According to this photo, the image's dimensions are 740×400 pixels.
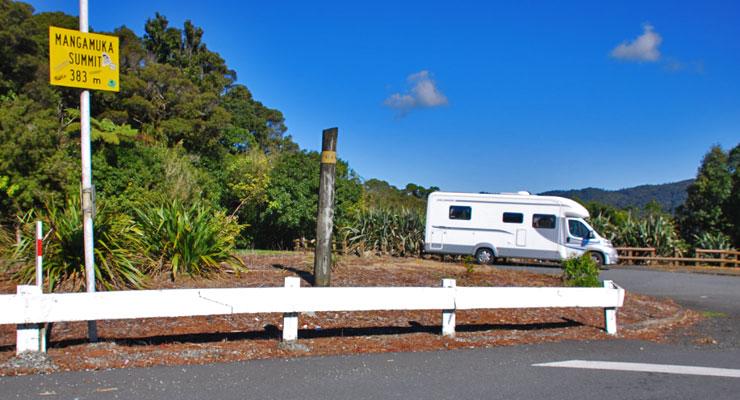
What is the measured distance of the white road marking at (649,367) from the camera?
6156mm

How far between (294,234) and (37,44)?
14.6m

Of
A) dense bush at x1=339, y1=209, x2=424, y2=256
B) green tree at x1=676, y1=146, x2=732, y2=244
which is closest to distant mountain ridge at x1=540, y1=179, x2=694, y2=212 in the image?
green tree at x1=676, y1=146, x2=732, y2=244

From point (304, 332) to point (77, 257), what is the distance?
3.83 m

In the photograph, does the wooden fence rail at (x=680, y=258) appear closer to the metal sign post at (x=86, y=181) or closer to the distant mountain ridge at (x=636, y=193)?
Answer: the metal sign post at (x=86, y=181)

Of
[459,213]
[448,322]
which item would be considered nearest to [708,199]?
[459,213]

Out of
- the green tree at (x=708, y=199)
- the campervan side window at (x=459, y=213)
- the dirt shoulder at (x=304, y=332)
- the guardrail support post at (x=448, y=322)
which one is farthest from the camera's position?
the green tree at (x=708, y=199)

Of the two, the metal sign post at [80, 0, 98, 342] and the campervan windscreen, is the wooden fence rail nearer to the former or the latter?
the campervan windscreen

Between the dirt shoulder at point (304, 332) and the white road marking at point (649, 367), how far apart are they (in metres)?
1.09

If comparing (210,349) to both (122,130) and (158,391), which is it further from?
(122,130)

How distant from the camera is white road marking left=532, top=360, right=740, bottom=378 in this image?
20.2ft

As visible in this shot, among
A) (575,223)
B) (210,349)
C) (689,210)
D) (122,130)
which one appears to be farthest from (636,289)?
(689,210)

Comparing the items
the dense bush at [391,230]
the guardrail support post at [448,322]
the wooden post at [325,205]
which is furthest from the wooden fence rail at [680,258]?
the guardrail support post at [448,322]

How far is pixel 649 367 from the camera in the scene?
6328 mm

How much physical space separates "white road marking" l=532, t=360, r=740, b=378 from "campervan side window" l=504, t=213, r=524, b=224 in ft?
54.6
